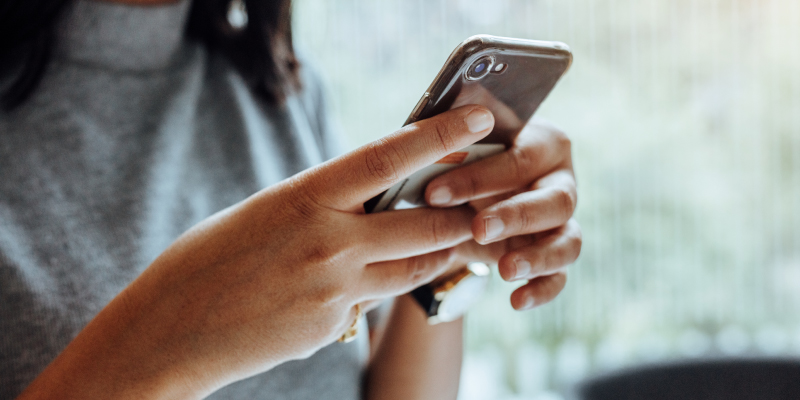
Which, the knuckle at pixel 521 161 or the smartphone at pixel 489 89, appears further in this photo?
the knuckle at pixel 521 161

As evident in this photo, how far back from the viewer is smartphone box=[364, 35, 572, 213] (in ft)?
1.34

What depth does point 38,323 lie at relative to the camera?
54 centimetres

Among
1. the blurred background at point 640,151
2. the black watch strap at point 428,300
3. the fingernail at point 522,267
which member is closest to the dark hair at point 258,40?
the black watch strap at point 428,300

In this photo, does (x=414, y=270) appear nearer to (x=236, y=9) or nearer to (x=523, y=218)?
(x=523, y=218)

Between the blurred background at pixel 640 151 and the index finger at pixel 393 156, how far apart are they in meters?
1.27

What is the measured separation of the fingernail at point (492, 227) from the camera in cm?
48

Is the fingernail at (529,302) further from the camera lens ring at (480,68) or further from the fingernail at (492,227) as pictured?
the camera lens ring at (480,68)

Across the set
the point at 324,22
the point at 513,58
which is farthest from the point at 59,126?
the point at 324,22

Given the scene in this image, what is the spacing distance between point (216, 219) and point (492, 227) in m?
0.26

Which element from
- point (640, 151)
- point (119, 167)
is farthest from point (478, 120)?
point (640, 151)

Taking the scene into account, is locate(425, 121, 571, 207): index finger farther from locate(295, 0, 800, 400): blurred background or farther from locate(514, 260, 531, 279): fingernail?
locate(295, 0, 800, 400): blurred background

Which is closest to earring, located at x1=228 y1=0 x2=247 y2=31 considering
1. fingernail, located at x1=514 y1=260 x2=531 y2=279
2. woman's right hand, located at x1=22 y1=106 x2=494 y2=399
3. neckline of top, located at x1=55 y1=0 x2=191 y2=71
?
neckline of top, located at x1=55 y1=0 x2=191 y2=71

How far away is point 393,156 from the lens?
42 centimetres

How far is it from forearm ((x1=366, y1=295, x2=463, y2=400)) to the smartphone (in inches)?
11.0
